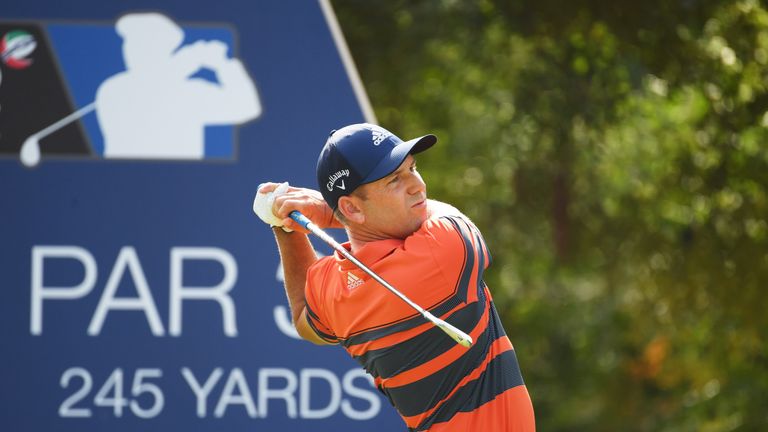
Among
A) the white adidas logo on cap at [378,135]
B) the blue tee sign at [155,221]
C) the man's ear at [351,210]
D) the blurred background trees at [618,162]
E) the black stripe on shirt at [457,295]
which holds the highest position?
the white adidas logo on cap at [378,135]

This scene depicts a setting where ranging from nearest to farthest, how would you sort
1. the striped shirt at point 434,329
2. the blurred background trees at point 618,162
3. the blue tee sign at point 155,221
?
1. the striped shirt at point 434,329
2. the blue tee sign at point 155,221
3. the blurred background trees at point 618,162

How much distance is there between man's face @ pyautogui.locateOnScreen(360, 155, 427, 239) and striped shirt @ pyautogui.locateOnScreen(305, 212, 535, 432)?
57mm

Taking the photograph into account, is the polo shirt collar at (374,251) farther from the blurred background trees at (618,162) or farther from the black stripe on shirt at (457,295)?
the blurred background trees at (618,162)

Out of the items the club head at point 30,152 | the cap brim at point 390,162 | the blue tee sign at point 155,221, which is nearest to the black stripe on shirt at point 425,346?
the cap brim at point 390,162

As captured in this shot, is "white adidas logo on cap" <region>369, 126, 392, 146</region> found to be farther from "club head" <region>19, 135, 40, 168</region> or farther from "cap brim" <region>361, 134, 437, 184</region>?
"club head" <region>19, 135, 40, 168</region>

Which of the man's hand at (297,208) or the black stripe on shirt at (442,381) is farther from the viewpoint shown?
the man's hand at (297,208)

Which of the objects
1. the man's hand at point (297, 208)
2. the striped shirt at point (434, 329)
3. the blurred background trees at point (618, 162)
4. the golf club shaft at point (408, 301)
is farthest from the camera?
the blurred background trees at point (618, 162)

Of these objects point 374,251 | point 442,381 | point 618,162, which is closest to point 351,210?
point 374,251

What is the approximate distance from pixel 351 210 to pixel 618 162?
5.59 m

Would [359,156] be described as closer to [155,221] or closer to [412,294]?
[412,294]

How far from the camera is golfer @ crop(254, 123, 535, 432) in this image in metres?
3.64

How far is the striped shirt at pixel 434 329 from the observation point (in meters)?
3.63

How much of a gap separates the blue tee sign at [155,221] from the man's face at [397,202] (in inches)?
67.1

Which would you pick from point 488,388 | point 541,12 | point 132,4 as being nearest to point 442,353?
point 488,388
